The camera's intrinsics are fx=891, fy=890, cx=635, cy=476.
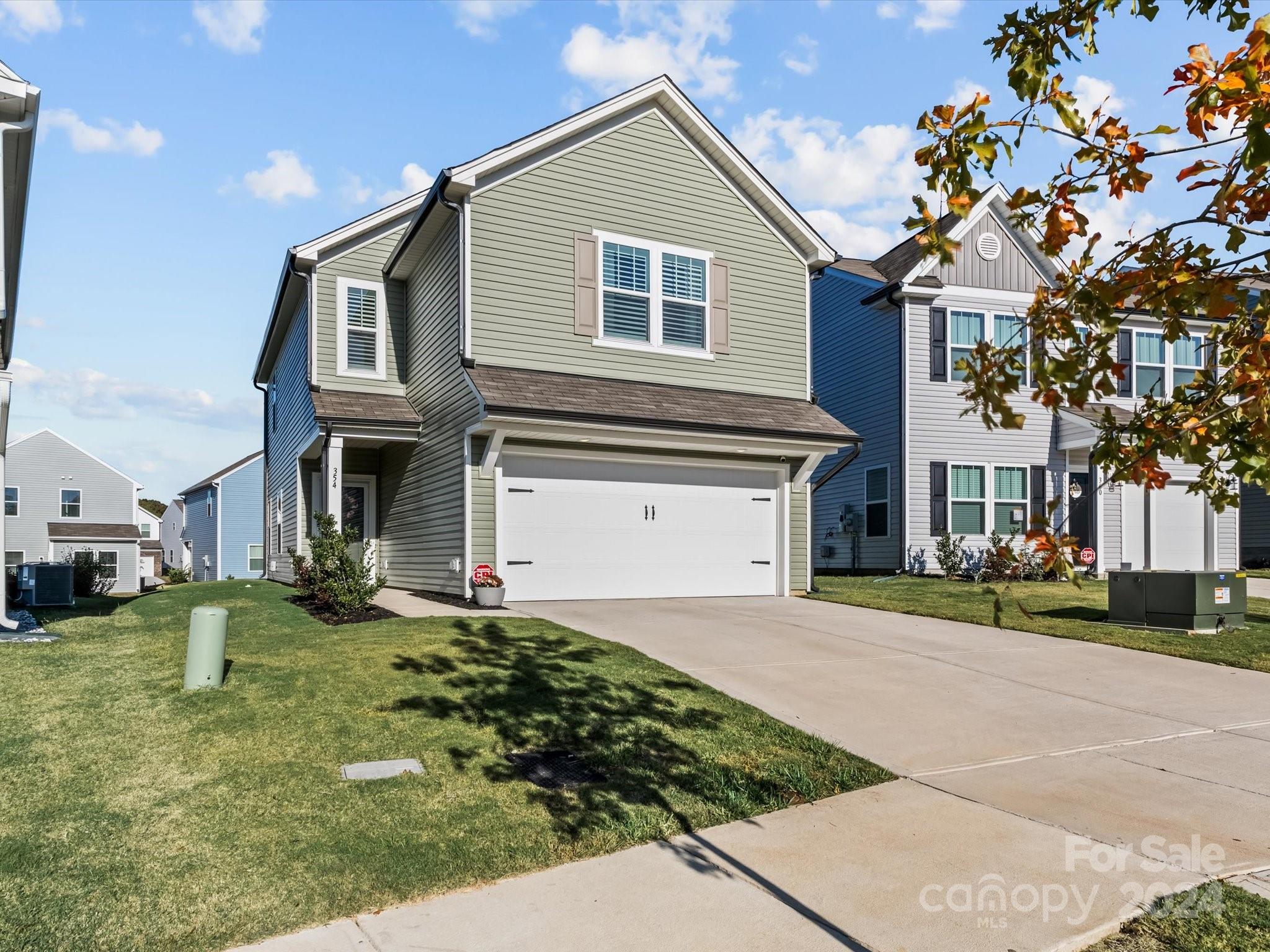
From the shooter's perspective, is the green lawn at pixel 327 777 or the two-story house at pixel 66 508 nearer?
the green lawn at pixel 327 777

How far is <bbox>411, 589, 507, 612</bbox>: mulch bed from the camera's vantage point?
12.1 meters

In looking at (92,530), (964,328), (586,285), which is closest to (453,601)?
(586,285)

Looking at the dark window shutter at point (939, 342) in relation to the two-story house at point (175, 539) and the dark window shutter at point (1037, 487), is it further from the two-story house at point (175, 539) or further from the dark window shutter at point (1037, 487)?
the two-story house at point (175, 539)

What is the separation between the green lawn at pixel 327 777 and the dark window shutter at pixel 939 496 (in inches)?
517

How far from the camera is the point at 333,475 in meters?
14.6

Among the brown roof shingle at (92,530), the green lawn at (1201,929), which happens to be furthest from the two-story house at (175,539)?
the green lawn at (1201,929)

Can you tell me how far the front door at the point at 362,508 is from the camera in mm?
17781

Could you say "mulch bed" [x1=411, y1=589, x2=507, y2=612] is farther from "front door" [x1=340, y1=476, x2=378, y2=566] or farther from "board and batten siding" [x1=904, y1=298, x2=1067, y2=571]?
"board and batten siding" [x1=904, y1=298, x2=1067, y2=571]

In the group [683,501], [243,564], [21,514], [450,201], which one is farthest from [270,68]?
[21,514]

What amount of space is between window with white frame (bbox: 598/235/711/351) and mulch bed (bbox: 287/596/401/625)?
551 cm

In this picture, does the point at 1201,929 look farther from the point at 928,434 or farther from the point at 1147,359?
the point at 1147,359

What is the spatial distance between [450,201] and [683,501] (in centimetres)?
592

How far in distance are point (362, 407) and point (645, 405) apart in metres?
5.23

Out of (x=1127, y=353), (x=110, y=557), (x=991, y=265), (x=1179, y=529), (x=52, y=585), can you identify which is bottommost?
(x=110, y=557)
